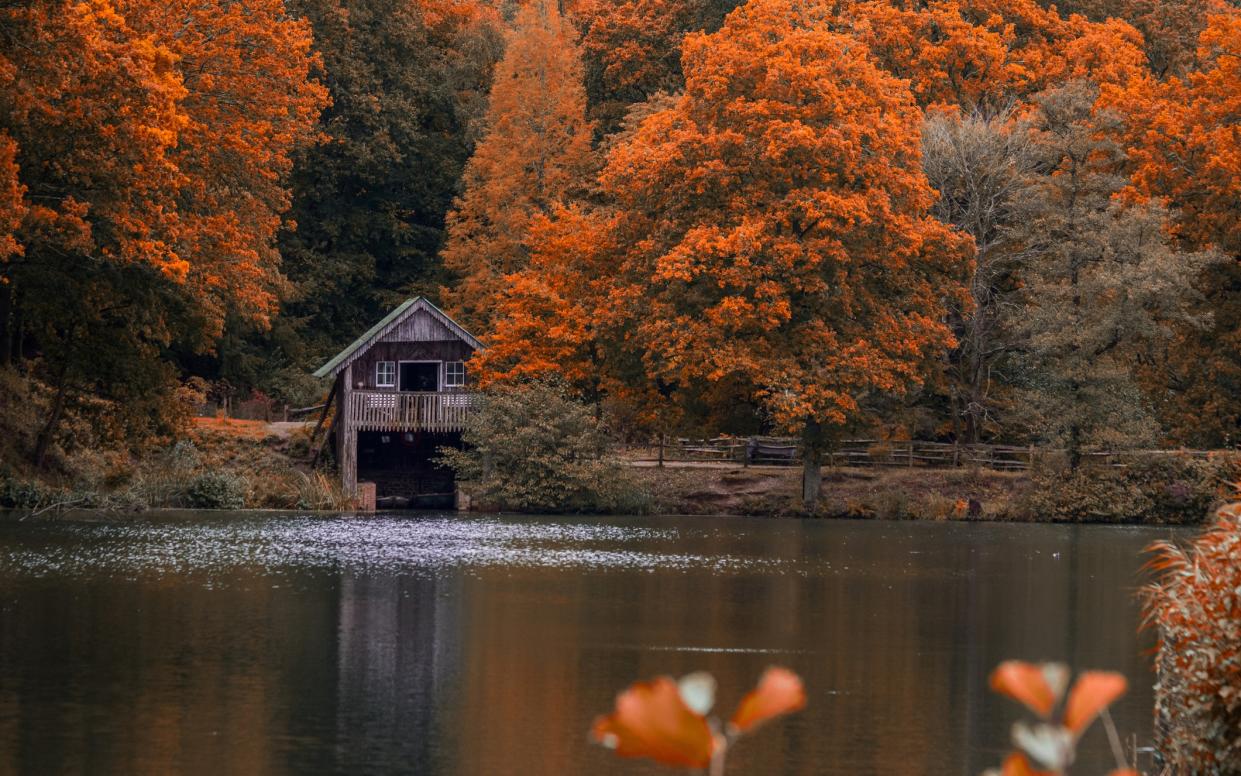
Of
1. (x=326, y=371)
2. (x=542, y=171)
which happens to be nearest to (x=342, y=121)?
(x=542, y=171)

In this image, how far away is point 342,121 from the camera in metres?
59.1

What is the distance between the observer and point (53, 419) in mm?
38344

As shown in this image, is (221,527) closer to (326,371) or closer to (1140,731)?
(326,371)

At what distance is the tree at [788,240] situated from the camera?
139 feet

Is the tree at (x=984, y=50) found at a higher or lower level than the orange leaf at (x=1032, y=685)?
higher

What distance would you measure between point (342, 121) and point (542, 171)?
24.9 ft

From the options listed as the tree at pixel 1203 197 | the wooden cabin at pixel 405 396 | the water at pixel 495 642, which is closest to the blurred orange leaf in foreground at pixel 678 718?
the water at pixel 495 642

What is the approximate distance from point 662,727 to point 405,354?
46.7 meters

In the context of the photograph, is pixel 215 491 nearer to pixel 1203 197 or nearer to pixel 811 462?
pixel 811 462

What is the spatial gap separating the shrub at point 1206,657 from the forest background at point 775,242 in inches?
952

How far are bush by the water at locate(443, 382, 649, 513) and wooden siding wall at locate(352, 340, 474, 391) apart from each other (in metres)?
4.41

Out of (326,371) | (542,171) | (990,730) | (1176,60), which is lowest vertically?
(990,730)

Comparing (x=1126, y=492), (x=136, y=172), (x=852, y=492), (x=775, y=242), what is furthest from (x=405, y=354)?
(x=1126, y=492)

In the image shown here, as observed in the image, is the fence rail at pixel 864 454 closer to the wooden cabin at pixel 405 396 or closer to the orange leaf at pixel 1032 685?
the wooden cabin at pixel 405 396
